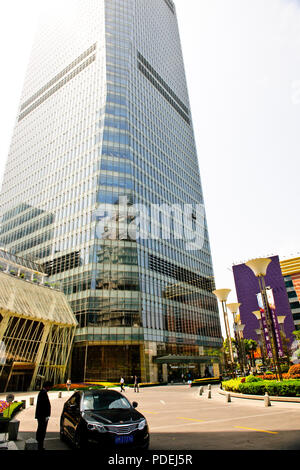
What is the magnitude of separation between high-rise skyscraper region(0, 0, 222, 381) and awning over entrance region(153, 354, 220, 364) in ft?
1.11

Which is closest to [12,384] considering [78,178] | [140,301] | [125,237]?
[140,301]

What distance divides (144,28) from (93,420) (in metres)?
98.5

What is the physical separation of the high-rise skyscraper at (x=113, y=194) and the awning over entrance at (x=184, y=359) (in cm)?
34

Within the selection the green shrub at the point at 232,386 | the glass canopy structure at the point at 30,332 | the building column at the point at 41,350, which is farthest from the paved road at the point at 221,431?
the building column at the point at 41,350

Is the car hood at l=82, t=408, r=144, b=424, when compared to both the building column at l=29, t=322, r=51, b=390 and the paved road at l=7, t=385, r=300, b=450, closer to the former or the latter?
the paved road at l=7, t=385, r=300, b=450

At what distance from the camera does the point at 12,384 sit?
Answer: 33.2 meters

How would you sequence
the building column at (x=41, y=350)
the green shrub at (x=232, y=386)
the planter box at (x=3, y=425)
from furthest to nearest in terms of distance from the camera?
the building column at (x=41, y=350)
the green shrub at (x=232, y=386)
the planter box at (x=3, y=425)

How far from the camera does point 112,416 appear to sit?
7027 millimetres

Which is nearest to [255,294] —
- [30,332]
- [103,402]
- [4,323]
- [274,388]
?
[30,332]

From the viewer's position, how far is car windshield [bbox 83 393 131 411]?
25.2 feet

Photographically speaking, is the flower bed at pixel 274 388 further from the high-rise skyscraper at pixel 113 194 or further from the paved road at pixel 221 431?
the high-rise skyscraper at pixel 113 194

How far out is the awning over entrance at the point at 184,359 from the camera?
45531 mm

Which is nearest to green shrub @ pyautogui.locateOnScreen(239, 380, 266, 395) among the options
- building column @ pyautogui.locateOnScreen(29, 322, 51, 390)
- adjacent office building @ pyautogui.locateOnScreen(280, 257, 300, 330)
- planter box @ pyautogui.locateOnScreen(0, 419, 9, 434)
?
planter box @ pyautogui.locateOnScreen(0, 419, 9, 434)

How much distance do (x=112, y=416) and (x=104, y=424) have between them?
1.60 feet
